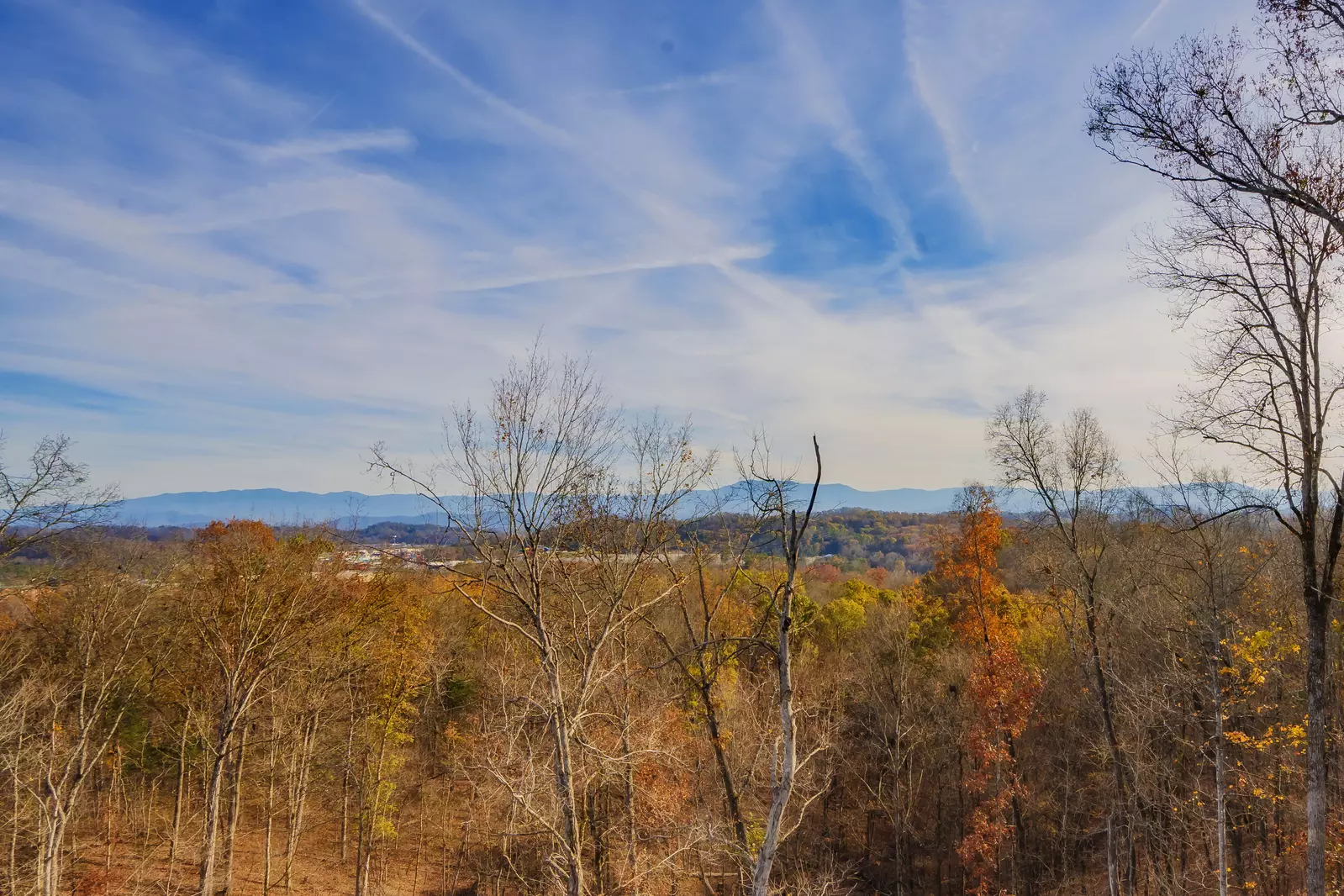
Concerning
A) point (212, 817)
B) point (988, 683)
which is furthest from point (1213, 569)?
point (212, 817)

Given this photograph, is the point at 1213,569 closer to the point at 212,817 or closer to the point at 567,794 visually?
the point at 567,794

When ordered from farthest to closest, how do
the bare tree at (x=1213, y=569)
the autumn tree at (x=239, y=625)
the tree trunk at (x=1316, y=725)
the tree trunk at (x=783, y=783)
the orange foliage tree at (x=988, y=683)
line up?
the orange foliage tree at (x=988, y=683), the autumn tree at (x=239, y=625), the bare tree at (x=1213, y=569), the tree trunk at (x=1316, y=725), the tree trunk at (x=783, y=783)

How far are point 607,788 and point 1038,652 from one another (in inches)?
617

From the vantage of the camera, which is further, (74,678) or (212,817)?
(74,678)

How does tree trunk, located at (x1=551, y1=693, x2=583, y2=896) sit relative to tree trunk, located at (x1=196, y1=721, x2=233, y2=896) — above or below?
above

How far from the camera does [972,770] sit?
73.4ft

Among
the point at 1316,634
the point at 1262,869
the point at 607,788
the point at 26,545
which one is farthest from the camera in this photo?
the point at 607,788

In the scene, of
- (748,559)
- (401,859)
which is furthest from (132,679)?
(748,559)

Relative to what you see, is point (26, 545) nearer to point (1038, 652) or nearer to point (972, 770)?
point (972, 770)

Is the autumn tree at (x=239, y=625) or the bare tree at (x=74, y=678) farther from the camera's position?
the autumn tree at (x=239, y=625)

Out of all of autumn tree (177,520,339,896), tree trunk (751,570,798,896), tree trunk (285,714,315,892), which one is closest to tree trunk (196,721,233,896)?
autumn tree (177,520,339,896)

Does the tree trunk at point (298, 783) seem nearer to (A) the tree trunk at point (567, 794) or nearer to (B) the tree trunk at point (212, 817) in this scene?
(B) the tree trunk at point (212, 817)

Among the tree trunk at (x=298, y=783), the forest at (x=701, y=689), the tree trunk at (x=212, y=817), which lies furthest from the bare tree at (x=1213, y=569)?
the tree trunk at (x=298, y=783)

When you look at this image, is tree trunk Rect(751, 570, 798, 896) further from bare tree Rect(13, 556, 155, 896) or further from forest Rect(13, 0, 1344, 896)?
bare tree Rect(13, 556, 155, 896)
